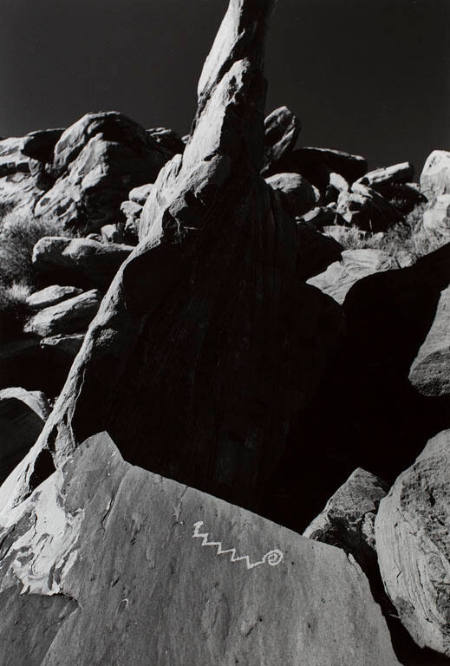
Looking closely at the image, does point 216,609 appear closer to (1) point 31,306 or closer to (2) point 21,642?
(2) point 21,642

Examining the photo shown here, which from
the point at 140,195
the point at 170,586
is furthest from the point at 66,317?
the point at 140,195

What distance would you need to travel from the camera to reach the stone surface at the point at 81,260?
34.9ft

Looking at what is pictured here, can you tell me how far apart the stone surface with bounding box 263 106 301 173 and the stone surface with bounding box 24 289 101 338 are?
1551 cm

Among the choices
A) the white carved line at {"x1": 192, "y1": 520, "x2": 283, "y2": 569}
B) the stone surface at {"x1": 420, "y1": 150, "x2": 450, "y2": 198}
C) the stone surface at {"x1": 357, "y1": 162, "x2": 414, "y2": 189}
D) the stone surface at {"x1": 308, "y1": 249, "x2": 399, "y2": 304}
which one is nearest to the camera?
the white carved line at {"x1": 192, "y1": 520, "x2": 283, "y2": 569}

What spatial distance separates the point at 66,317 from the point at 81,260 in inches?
79.7

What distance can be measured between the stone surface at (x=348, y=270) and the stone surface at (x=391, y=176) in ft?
42.1

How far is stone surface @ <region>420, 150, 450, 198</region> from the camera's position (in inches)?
707

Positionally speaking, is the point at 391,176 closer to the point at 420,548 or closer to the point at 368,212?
the point at 368,212

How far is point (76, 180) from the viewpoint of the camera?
61.7 ft

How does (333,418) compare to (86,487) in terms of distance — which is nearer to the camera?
(86,487)

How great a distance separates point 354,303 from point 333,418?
8.12 feet

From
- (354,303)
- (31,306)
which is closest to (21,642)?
(354,303)

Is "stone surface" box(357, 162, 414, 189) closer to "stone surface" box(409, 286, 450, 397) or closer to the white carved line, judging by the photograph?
"stone surface" box(409, 286, 450, 397)

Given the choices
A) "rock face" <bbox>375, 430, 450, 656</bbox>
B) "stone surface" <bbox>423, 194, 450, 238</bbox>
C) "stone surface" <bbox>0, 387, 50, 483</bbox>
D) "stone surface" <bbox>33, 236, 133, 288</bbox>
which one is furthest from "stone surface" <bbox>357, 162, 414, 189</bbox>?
"rock face" <bbox>375, 430, 450, 656</bbox>
